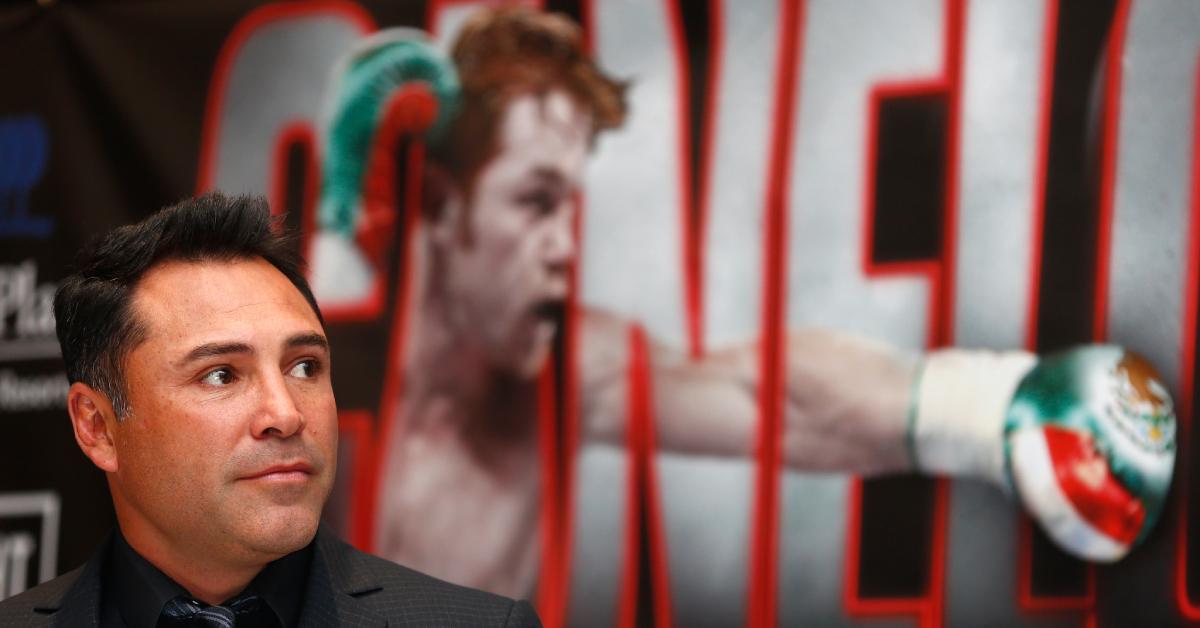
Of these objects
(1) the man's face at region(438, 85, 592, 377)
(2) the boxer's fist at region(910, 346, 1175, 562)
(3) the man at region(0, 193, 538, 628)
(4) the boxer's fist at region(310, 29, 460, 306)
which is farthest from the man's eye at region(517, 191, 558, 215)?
(3) the man at region(0, 193, 538, 628)

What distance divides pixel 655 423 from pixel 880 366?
16.2 inches

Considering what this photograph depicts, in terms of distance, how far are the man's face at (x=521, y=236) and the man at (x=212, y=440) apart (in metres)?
0.88

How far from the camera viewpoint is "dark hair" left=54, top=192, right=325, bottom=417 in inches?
67.5

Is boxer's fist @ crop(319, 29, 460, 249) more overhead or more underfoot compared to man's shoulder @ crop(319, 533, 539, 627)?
more overhead

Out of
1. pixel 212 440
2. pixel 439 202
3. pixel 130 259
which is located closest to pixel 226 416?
pixel 212 440

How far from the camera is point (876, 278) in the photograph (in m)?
2.43

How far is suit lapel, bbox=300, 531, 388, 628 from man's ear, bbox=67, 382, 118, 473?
0.92 ft

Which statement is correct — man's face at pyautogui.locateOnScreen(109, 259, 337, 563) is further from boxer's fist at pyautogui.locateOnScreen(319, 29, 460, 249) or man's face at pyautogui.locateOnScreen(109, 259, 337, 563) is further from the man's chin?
boxer's fist at pyautogui.locateOnScreen(319, 29, 460, 249)

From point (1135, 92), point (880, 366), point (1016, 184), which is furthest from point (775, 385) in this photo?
point (1135, 92)

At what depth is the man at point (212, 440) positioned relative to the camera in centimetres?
162

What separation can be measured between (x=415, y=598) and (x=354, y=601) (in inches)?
3.0

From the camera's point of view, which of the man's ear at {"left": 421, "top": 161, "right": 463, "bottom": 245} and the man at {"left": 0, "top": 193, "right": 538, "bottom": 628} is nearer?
the man at {"left": 0, "top": 193, "right": 538, "bottom": 628}

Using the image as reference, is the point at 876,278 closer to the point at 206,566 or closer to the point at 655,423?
the point at 655,423

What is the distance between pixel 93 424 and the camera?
1.78m
